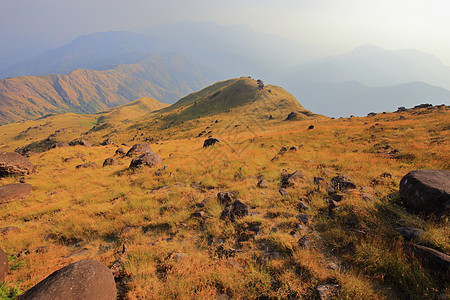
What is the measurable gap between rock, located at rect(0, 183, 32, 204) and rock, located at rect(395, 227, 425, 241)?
68.5 ft

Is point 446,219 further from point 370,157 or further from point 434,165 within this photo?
point 370,157

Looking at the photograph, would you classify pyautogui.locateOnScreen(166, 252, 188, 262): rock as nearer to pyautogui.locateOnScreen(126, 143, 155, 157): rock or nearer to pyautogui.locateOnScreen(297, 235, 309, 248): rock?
pyautogui.locateOnScreen(297, 235, 309, 248): rock

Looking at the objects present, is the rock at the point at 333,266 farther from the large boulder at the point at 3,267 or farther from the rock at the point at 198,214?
the large boulder at the point at 3,267

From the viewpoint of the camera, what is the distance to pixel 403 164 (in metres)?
11.3

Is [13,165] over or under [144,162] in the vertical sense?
over

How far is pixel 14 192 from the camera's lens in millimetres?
12117

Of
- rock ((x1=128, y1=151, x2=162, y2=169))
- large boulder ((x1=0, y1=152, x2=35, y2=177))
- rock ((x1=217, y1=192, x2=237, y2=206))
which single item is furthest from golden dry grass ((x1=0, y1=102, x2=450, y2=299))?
large boulder ((x1=0, y1=152, x2=35, y2=177))

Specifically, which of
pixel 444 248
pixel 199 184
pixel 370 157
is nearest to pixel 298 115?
pixel 370 157

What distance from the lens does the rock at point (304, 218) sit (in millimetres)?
6879

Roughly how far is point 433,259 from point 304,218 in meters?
3.42

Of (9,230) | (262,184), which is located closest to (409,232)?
(262,184)

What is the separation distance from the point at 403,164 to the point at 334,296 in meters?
12.1

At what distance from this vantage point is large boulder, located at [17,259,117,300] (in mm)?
3951

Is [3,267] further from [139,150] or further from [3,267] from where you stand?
[139,150]
